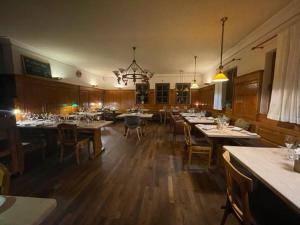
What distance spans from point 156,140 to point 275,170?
3981 mm

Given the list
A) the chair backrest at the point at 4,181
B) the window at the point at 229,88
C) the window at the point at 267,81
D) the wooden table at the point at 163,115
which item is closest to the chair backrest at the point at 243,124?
the window at the point at 267,81

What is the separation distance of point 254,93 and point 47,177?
454cm

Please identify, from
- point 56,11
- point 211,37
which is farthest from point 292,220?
point 56,11

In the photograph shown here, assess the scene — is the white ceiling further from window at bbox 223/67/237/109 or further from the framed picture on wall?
window at bbox 223/67/237/109

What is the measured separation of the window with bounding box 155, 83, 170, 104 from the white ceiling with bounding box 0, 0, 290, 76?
4671mm

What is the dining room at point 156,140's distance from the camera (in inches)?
54.5

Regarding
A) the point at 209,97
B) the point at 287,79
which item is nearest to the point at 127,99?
the point at 209,97

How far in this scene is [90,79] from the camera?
8.60m

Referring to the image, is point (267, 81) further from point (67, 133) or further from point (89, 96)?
point (89, 96)

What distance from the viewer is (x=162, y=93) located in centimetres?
955

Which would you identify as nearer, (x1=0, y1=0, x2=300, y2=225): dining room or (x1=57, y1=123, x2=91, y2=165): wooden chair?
(x1=0, y1=0, x2=300, y2=225): dining room

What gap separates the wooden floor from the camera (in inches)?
71.6

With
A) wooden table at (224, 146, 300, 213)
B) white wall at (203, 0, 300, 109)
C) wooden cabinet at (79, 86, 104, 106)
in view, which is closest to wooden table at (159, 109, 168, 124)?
wooden cabinet at (79, 86, 104, 106)

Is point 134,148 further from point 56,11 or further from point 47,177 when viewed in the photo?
point 56,11
